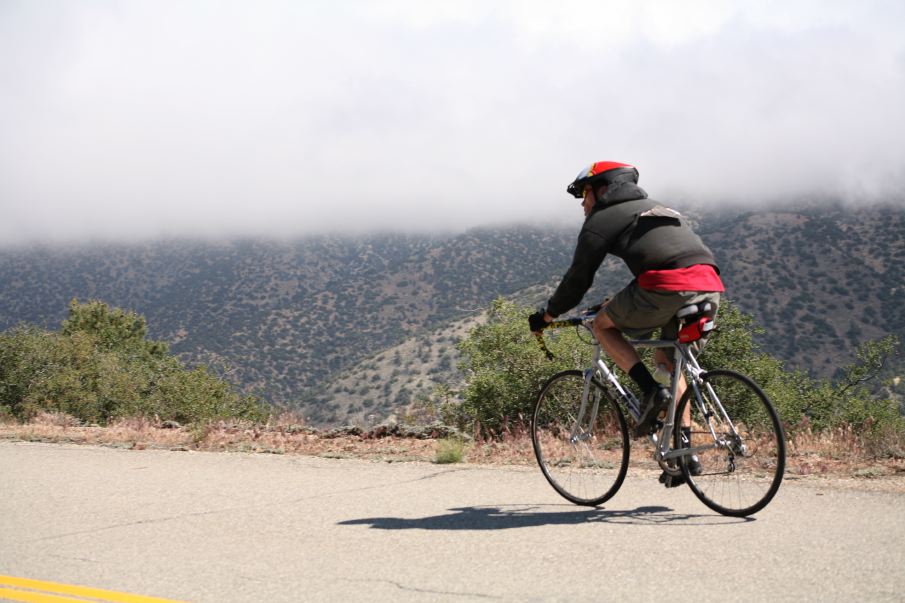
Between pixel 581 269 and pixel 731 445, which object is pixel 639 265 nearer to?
pixel 581 269

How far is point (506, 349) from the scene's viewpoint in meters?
14.0

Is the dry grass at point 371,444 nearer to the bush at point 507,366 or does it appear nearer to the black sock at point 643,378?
the black sock at point 643,378

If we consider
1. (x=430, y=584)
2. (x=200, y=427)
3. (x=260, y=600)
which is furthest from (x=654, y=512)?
(x=200, y=427)

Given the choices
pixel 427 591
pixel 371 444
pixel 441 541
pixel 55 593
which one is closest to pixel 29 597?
pixel 55 593

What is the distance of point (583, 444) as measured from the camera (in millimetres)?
6344

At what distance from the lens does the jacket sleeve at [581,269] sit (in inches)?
210

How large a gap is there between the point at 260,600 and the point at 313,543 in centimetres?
105

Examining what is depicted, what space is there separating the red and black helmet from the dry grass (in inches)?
108

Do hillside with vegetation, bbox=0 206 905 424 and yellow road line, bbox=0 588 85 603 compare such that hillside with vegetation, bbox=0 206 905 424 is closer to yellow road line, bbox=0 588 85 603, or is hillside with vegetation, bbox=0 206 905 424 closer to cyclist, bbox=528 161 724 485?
cyclist, bbox=528 161 724 485

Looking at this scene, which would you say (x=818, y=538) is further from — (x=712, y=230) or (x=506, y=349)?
(x=712, y=230)

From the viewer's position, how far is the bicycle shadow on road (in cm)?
525

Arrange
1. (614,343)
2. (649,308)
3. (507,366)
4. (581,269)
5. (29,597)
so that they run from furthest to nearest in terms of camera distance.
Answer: (507,366) < (614,343) < (581,269) < (649,308) < (29,597)

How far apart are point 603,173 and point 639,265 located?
73 cm

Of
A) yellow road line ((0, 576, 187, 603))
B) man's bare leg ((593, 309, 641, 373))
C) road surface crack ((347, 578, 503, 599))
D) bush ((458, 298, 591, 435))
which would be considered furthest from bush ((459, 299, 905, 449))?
yellow road line ((0, 576, 187, 603))
